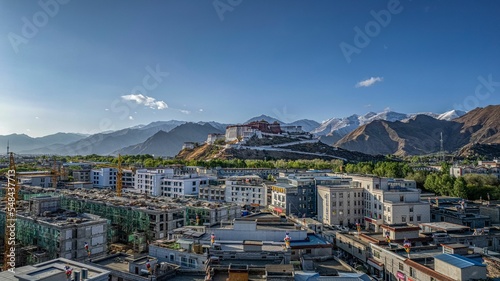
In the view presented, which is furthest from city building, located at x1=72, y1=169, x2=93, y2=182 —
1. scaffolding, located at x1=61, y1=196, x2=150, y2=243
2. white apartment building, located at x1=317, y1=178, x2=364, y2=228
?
white apartment building, located at x1=317, y1=178, x2=364, y2=228

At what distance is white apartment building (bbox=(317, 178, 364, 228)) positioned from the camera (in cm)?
4528

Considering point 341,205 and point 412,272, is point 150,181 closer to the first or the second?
point 341,205

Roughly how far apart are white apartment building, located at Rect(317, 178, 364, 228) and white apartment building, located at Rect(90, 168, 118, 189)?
2122 inches

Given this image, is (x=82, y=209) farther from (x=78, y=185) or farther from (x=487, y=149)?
(x=487, y=149)

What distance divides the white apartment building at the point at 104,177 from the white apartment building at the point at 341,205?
53908 millimetres

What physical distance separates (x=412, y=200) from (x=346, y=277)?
31596mm

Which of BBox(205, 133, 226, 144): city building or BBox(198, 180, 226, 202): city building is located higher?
BBox(205, 133, 226, 144): city building

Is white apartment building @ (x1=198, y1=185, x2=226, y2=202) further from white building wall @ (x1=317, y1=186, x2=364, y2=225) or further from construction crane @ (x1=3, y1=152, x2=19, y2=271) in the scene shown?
construction crane @ (x1=3, y1=152, x2=19, y2=271)

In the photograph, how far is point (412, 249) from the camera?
23.0 meters

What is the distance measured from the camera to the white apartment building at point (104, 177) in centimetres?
8212

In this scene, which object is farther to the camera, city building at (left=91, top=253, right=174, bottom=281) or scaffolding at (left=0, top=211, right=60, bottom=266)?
scaffolding at (left=0, top=211, right=60, bottom=266)

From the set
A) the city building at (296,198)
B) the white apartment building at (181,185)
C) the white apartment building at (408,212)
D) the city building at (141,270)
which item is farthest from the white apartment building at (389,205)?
the white apartment building at (181,185)

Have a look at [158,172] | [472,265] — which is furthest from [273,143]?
[472,265]

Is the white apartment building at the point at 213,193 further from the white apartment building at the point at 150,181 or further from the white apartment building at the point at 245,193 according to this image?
the white apartment building at the point at 150,181
